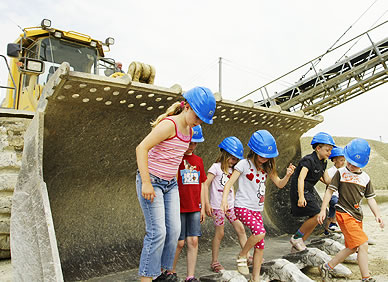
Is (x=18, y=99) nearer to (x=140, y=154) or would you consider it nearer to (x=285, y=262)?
(x=140, y=154)

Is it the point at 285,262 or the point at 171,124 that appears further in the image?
the point at 285,262

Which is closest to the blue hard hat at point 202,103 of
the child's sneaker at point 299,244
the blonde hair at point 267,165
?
the blonde hair at point 267,165

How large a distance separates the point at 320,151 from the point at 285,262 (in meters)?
1.30

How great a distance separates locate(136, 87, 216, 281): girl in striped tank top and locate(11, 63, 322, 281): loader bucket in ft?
1.57

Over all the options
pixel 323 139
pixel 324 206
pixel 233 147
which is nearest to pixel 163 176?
pixel 233 147

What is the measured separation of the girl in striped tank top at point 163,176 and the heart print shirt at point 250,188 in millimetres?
787

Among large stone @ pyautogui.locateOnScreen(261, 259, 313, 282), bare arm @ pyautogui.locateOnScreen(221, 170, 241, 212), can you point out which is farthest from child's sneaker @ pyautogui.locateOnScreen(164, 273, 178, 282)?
large stone @ pyautogui.locateOnScreen(261, 259, 313, 282)

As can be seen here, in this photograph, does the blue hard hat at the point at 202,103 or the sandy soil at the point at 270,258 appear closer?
the blue hard hat at the point at 202,103

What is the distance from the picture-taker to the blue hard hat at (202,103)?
2.08 m


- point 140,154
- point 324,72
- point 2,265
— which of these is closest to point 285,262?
point 140,154

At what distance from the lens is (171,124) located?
6.81ft

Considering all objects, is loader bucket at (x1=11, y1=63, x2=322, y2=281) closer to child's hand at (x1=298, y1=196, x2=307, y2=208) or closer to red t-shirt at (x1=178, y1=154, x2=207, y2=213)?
red t-shirt at (x1=178, y1=154, x2=207, y2=213)

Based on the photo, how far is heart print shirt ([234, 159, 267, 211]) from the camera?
2.82 meters

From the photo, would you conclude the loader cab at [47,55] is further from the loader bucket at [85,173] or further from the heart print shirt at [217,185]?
the heart print shirt at [217,185]
